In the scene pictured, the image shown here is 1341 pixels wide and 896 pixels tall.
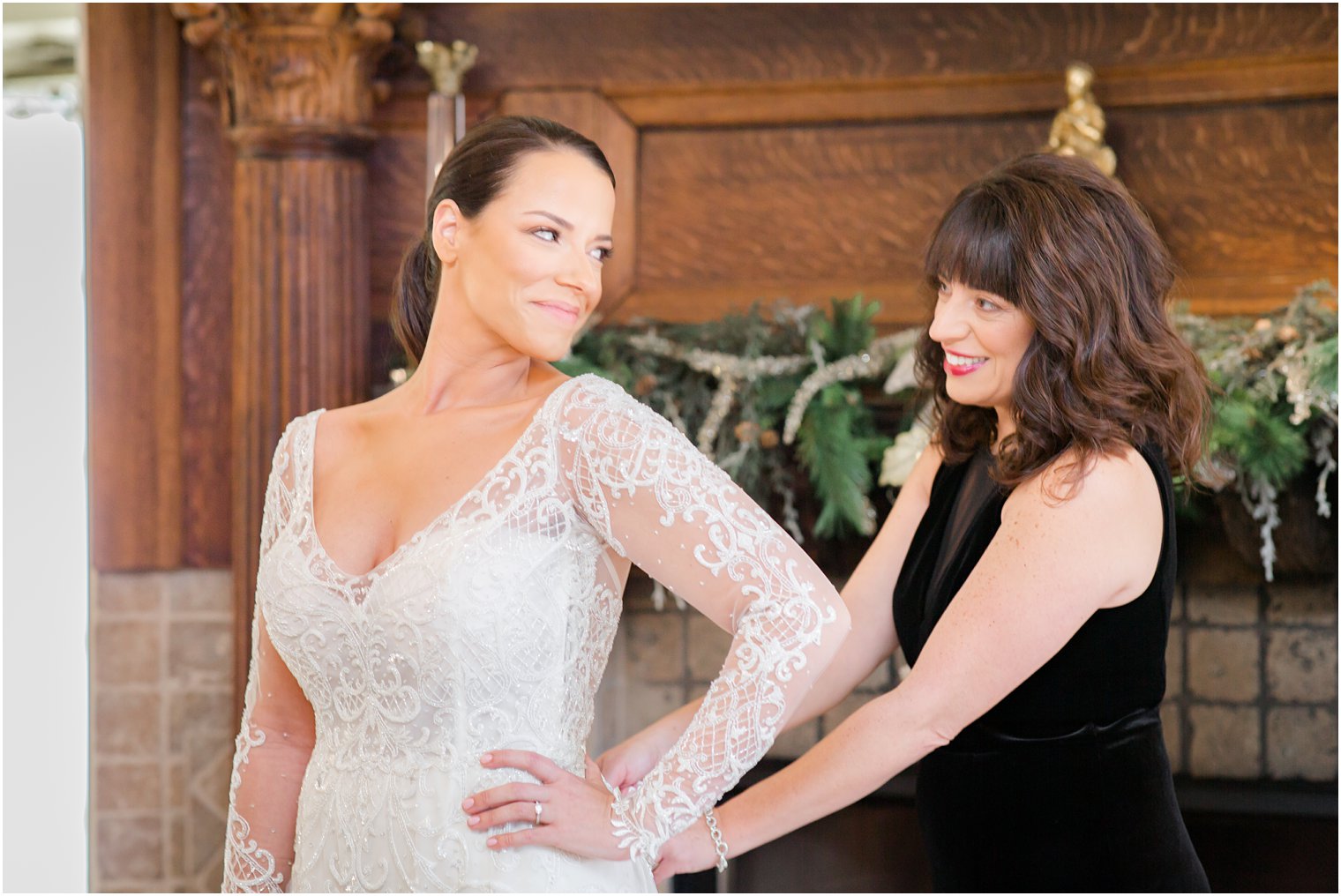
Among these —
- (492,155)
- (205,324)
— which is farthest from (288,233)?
(492,155)

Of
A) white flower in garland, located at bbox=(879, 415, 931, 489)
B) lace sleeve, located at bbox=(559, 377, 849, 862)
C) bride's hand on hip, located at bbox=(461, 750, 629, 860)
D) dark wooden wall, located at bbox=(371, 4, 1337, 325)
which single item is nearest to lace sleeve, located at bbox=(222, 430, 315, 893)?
bride's hand on hip, located at bbox=(461, 750, 629, 860)

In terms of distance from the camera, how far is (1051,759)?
1.79 metres

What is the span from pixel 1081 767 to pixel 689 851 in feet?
1.82

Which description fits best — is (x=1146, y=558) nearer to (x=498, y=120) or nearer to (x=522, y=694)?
(x=522, y=694)

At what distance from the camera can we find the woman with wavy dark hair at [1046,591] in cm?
169

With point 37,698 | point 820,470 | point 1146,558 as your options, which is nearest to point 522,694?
point 1146,558

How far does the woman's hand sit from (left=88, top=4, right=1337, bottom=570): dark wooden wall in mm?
1793

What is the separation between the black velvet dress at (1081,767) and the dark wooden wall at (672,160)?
152 cm

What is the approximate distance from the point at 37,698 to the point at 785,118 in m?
2.57

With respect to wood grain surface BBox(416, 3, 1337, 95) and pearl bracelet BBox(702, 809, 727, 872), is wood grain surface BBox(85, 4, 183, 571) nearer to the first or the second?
wood grain surface BBox(416, 3, 1337, 95)

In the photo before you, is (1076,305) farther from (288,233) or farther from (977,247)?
(288,233)

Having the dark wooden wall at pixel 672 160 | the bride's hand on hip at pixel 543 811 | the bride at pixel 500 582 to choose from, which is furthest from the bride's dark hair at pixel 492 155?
the dark wooden wall at pixel 672 160

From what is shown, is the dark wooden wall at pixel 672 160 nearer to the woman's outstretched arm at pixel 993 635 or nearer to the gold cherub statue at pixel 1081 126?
the gold cherub statue at pixel 1081 126

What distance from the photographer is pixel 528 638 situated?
1511mm
